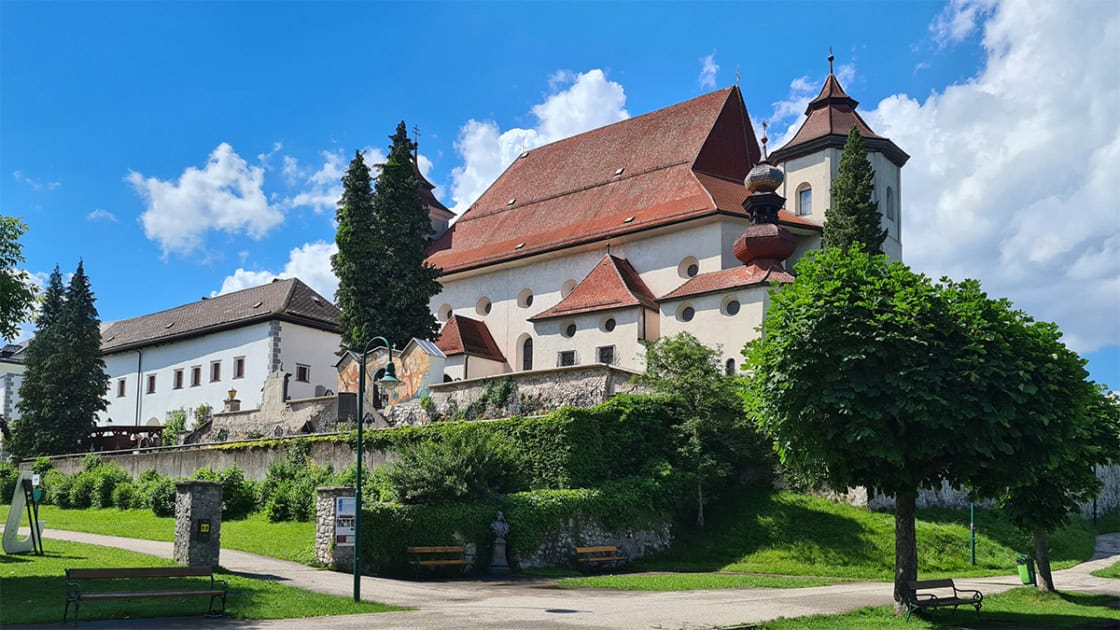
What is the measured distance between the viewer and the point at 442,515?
87.9 feet

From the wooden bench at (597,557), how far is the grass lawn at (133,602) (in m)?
10.3

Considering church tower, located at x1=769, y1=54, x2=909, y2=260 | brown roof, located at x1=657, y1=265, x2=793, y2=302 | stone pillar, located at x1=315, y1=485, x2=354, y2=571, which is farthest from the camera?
church tower, located at x1=769, y1=54, x2=909, y2=260

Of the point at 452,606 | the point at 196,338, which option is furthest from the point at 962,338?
the point at 196,338

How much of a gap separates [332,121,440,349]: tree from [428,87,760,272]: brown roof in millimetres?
7104

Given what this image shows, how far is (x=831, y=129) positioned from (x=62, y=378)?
38998 millimetres

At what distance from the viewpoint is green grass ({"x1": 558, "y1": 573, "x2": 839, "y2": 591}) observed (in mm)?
24047

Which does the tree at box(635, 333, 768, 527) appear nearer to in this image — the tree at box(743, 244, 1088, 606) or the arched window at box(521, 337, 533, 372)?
the tree at box(743, 244, 1088, 606)

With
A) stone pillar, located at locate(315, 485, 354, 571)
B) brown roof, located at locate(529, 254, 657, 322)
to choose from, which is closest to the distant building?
brown roof, located at locate(529, 254, 657, 322)

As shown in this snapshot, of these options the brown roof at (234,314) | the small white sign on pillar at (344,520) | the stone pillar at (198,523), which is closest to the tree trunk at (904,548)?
the small white sign on pillar at (344,520)

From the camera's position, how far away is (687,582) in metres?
25.0

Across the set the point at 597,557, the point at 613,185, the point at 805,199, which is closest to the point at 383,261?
the point at 613,185

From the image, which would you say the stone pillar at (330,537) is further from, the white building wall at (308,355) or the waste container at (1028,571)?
the white building wall at (308,355)

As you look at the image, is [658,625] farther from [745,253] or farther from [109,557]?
[745,253]

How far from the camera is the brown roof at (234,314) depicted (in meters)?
56.1
